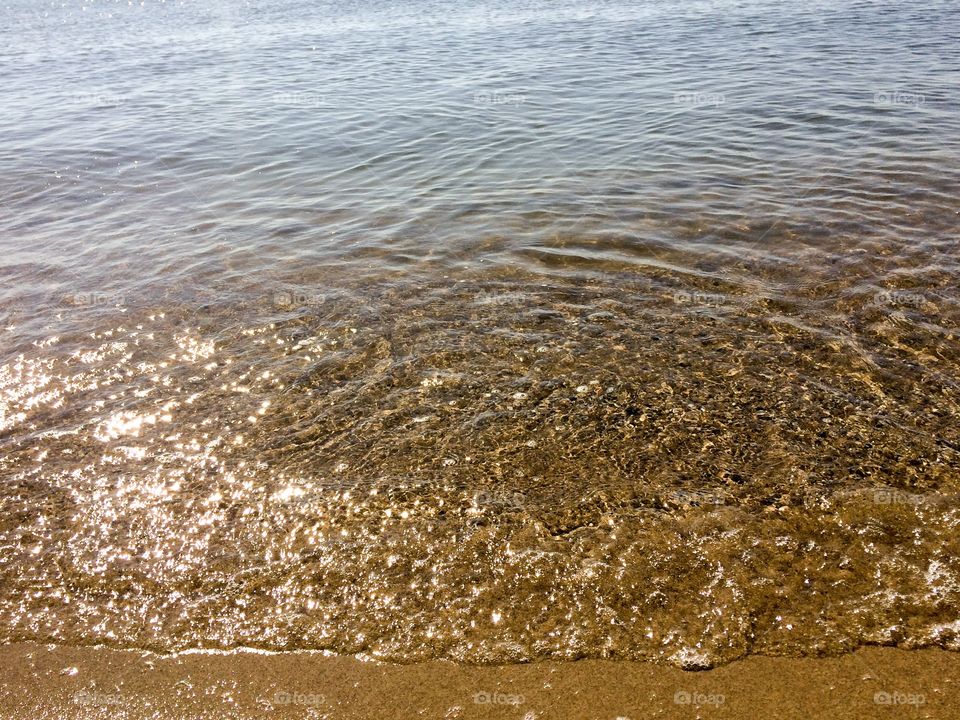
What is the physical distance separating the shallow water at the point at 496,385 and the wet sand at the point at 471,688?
0.37ft

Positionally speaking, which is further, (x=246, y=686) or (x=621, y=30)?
(x=621, y=30)

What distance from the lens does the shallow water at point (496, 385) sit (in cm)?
357

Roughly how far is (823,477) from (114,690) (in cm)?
445

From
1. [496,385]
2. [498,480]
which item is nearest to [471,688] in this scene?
[498,480]

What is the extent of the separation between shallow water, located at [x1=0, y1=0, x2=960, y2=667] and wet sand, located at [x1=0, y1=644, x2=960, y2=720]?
11 cm

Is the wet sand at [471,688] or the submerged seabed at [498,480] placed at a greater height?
the submerged seabed at [498,480]

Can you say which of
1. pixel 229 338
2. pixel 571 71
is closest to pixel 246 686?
pixel 229 338

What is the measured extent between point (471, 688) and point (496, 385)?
263cm

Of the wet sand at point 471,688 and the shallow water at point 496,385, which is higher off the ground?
the shallow water at point 496,385

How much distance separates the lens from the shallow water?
3.57m

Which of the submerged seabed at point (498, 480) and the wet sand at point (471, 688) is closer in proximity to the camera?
the wet sand at point (471, 688)

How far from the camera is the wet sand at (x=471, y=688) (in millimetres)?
3014

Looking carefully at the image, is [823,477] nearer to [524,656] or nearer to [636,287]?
[524,656]

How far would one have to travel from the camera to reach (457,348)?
5.88 metres
